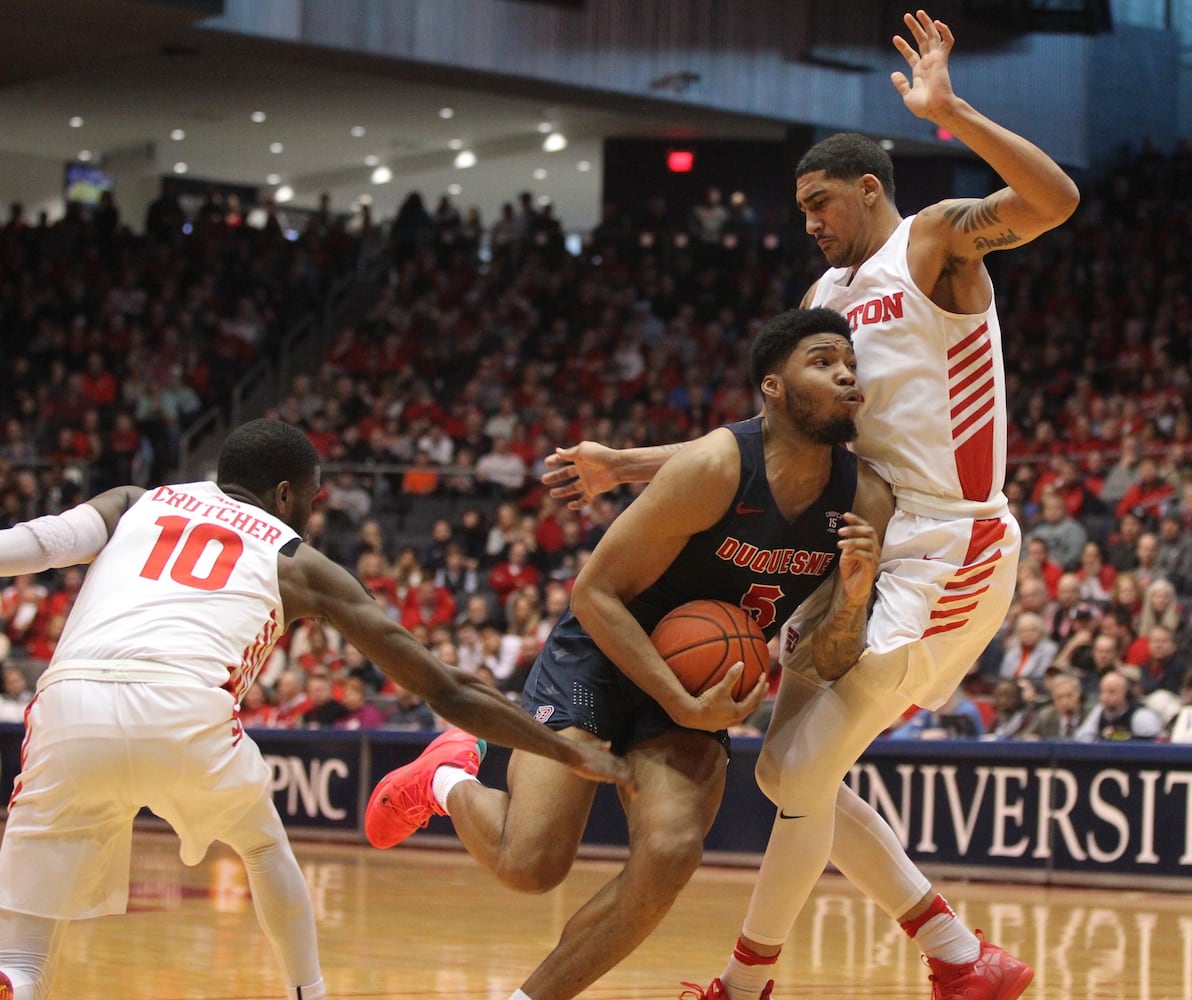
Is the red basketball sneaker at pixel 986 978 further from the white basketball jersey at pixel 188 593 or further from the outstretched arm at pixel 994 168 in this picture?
the white basketball jersey at pixel 188 593

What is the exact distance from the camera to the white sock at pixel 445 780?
5.27 m

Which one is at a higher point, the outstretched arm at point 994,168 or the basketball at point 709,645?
the outstretched arm at point 994,168

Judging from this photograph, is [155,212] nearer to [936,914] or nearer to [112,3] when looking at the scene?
[112,3]

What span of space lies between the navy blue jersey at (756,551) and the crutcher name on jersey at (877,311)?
1.25 ft

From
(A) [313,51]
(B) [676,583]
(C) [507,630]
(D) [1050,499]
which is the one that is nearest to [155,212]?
(A) [313,51]

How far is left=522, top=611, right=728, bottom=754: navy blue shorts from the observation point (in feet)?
16.1

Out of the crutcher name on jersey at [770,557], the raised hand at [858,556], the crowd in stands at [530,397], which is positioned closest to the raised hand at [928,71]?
the raised hand at [858,556]

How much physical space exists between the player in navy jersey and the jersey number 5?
3.37 ft

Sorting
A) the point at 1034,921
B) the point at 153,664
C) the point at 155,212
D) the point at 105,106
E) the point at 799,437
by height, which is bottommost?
the point at 1034,921

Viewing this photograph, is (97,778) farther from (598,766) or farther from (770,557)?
(770,557)

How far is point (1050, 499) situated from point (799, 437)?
8824mm

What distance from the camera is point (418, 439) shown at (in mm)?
18188

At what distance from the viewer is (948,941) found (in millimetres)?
5270

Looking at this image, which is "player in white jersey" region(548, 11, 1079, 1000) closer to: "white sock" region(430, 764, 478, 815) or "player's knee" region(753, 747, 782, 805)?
"player's knee" region(753, 747, 782, 805)
